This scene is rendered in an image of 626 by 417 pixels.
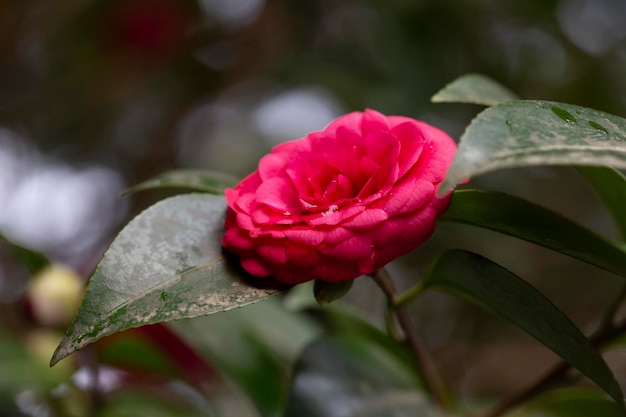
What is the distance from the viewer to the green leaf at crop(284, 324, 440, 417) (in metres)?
0.59

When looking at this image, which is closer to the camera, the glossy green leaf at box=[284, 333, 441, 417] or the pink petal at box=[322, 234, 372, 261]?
the pink petal at box=[322, 234, 372, 261]

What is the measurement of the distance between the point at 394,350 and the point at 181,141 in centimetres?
141

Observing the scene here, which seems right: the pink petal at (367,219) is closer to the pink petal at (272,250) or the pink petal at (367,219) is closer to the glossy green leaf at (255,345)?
the pink petal at (272,250)

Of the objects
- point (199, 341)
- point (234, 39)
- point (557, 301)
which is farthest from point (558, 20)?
point (199, 341)

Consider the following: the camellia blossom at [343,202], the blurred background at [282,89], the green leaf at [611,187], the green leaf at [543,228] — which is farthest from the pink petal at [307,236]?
the blurred background at [282,89]

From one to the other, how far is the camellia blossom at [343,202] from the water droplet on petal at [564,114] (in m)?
0.07

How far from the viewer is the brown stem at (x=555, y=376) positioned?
0.53m

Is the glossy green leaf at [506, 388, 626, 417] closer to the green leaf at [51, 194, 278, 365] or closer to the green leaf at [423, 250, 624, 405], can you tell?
the green leaf at [423, 250, 624, 405]

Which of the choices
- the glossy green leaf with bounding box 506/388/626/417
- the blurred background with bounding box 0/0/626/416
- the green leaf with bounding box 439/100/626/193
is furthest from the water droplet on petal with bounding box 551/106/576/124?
the blurred background with bounding box 0/0/626/416

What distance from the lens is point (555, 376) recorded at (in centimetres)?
56

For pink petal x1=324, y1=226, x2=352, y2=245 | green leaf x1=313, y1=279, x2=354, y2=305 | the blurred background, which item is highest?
pink petal x1=324, y1=226, x2=352, y2=245

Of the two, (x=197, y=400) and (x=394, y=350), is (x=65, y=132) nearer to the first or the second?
(x=197, y=400)

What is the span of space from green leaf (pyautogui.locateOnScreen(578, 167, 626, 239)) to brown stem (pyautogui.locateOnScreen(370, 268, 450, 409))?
0.18 meters

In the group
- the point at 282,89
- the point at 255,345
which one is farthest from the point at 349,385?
the point at 282,89
